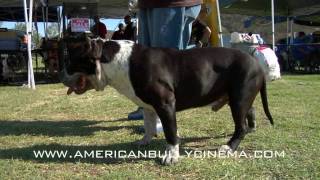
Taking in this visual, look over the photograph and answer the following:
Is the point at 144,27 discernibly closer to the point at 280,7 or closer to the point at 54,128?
the point at 54,128

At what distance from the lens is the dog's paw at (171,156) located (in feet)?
13.0

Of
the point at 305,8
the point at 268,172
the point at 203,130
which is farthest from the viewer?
the point at 305,8

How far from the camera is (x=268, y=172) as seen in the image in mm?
3738

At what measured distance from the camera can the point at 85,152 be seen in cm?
439

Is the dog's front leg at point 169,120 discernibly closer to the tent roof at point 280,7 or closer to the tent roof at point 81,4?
the tent roof at point 81,4

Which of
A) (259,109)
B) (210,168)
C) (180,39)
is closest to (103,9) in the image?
(259,109)

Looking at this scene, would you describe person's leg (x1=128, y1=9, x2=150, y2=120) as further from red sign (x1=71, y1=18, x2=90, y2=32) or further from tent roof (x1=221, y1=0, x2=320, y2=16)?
tent roof (x1=221, y1=0, x2=320, y2=16)

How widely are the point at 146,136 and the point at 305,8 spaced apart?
18617mm

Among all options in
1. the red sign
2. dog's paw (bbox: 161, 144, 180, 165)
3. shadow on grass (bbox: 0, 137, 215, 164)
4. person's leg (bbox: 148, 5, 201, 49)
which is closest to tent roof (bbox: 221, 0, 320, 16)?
the red sign

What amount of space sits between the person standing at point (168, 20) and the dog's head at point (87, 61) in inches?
35.0

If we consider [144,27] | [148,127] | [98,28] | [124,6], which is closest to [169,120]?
[148,127]

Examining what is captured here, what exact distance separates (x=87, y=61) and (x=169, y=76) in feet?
2.11

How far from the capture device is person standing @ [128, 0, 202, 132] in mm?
4809

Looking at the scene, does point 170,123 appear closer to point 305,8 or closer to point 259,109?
point 259,109
